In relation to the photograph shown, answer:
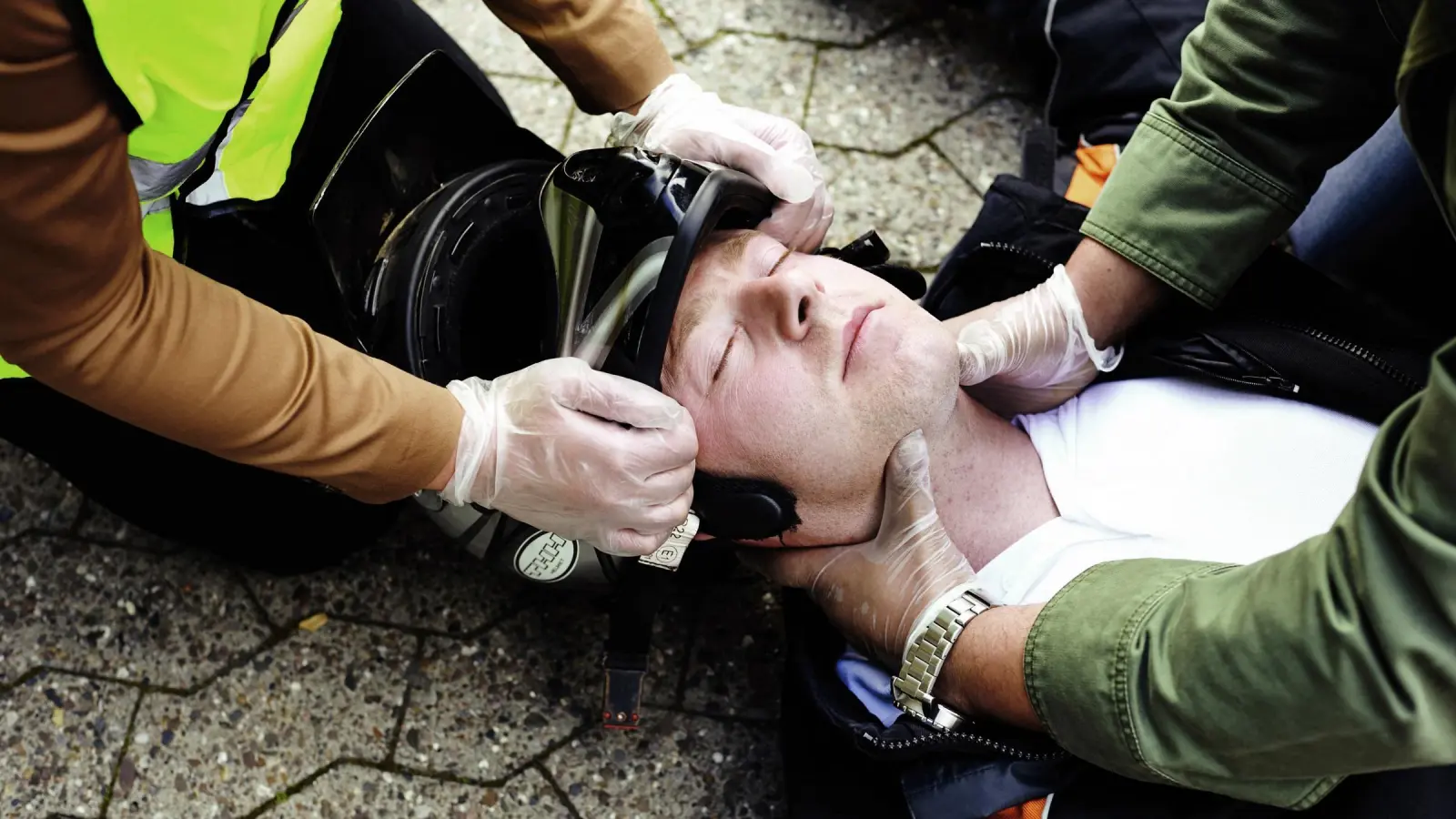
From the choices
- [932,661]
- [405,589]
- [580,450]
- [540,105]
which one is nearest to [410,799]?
[405,589]

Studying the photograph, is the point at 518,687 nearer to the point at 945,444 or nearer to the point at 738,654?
the point at 738,654

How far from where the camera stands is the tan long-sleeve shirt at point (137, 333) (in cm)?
131

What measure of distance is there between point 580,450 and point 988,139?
2.04m

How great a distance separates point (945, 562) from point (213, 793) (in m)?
1.80

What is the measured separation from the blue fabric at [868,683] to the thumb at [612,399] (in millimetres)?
669

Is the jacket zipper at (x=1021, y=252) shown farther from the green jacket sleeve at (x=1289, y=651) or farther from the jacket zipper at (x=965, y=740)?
the jacket zipper at (x=965, y=740)

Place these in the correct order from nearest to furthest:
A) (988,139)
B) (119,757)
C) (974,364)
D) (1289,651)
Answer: (1289,651)
(974,364)
(119,757)
(988,139)

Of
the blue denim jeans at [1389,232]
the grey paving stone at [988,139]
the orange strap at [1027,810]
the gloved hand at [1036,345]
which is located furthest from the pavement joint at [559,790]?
the blue denim jeans at [1389,232]

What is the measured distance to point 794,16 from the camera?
3.49 meters

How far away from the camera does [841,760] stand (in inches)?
83.7

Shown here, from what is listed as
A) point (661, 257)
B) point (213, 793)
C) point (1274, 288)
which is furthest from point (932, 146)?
point (213, 793)

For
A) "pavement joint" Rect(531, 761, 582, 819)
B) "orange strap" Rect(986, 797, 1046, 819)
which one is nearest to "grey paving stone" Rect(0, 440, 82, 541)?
"pavement joint" Rect(531, 761, 582, 819)

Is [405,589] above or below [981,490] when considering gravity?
below

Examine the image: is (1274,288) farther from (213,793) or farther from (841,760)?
(213,793)
